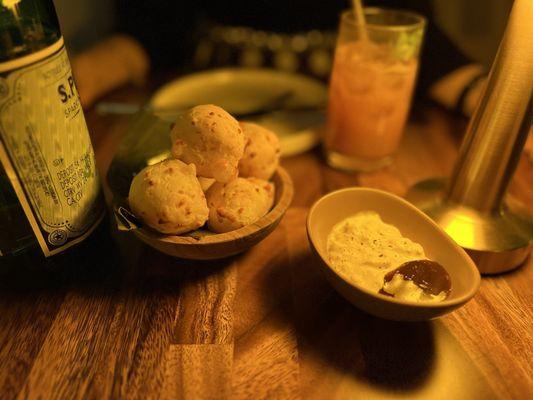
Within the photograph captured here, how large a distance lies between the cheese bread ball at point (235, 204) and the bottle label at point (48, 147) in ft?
0.45

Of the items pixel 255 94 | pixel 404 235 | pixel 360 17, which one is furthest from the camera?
pixel 255 94

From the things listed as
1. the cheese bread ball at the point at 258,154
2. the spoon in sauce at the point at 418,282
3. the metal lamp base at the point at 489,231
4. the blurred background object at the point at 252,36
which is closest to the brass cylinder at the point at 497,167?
the metal lamp base at the point at 489,231

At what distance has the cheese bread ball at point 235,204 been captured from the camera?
1.51ft

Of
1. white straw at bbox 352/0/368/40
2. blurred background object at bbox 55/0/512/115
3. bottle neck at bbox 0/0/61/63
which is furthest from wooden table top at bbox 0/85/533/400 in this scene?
blurred background object at bbox 55/0/512/115

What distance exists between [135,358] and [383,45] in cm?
56

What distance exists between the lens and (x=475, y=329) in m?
0.46

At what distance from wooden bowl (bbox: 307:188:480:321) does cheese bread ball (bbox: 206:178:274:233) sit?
0.06m

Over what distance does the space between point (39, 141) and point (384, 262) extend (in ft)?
1.19

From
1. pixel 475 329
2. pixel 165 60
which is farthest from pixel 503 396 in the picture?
pixel 165 60

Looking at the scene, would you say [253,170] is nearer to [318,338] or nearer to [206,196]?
[206,196]

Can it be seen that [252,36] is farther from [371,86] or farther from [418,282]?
[418,282]

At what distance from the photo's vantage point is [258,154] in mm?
512

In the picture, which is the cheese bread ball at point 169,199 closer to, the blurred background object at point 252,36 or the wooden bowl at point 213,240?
the wooden bowl at point 213,240

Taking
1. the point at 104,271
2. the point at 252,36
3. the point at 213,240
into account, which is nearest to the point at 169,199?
the point at 213,240
